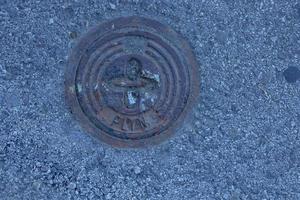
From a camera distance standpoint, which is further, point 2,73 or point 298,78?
point 298,78

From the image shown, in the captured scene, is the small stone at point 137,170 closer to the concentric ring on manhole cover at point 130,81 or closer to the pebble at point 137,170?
the pebble at point 137,170

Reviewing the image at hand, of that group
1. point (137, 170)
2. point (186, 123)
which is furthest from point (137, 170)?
point (186, 123)

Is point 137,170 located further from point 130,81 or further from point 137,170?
point 130,81

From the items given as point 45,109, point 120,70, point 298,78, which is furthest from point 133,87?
point 298,78

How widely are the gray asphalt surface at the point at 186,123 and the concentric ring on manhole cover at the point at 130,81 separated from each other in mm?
46

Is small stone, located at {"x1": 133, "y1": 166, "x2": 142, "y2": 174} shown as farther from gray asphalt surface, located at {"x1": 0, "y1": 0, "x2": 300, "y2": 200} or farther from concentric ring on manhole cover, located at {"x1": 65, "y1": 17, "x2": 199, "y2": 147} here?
concentric ring on manhole cover, located at {"x1": 65, "y1": 17, "x2": 199, "y2": 147}

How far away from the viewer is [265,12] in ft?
7.89

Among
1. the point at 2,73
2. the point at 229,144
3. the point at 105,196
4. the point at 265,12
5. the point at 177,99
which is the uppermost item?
the point at 265,12

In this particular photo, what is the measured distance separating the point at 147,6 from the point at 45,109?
656 mm

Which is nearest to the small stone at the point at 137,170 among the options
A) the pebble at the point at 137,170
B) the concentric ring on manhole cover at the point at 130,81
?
the pebble at the point at 137,170

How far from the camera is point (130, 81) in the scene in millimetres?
2311

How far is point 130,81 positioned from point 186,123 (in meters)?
0.33

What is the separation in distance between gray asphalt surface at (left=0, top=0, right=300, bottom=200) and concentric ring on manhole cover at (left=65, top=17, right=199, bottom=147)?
0.05 m

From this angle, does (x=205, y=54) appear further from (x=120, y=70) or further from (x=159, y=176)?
(x=159, y=176)
